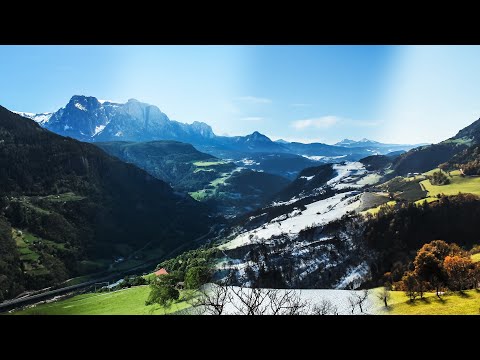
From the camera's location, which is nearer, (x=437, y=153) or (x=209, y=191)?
(x=437, y=153)

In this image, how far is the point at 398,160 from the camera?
8819cm

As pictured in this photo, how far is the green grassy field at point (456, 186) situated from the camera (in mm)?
44406

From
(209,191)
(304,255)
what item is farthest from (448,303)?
(209,191)

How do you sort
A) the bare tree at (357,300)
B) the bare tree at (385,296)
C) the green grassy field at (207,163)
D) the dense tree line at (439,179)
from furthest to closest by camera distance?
the green grassy field at (207,163) → the dense tree line at (439,179) → the bare tree at (385,296) → the bare tree at (357,300)

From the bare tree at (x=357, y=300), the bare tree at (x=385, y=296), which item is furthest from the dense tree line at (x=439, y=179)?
the bare tree at (x=357, y=300)

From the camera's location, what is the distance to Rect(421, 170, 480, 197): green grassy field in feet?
146

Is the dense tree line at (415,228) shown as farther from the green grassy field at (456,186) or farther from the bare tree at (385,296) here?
the bare tree at (385,296)

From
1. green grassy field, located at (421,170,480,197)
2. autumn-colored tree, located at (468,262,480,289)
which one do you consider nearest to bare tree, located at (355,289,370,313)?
autumn-colored tree, located at (468,262,480,289)

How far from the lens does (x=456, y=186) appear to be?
159 ft

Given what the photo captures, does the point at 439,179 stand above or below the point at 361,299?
above

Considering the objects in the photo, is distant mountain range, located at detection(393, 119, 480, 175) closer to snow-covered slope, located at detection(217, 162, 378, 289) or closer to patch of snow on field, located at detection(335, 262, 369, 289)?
snow-covered slope, located at detection(217, 162, 378, 289)

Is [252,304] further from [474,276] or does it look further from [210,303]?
[474,276]
